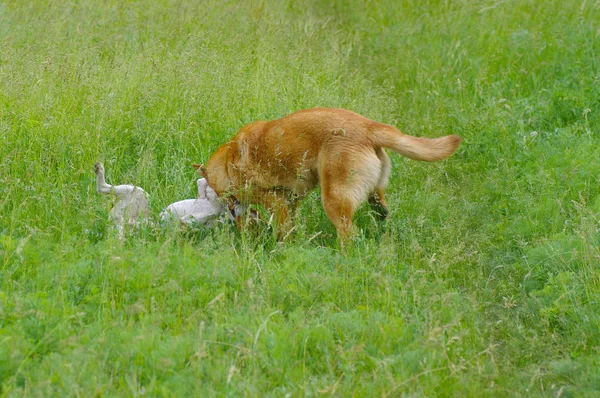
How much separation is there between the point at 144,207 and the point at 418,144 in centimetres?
207

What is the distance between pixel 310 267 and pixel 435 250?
3.57 ft

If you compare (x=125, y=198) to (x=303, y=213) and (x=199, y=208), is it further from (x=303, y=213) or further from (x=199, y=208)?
(x=303, y=213)

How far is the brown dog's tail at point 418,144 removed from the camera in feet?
18.4

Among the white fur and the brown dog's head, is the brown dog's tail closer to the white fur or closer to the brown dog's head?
the brown dog's head

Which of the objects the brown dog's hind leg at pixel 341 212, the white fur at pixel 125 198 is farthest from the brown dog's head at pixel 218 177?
the brown dog's hind leg at pixel 341 212

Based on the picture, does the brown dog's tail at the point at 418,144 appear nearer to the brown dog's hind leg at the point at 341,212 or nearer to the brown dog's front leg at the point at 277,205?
the brown dog's hind leg at the point at 341,212

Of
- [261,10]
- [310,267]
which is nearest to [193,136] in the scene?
[310,267]

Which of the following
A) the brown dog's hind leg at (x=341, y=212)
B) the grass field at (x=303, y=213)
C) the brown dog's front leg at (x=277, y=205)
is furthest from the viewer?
the brown dog's front leg at (x=277, y=205)

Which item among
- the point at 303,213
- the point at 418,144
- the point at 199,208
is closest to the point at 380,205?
the point at 303,213

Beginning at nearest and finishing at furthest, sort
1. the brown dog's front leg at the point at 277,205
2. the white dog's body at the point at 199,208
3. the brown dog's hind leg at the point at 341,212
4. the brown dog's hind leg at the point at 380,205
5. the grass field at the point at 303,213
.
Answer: the grass field at the point at 303,213 → the brown dog's hind leg at the point at 341,212 → the white dog's body at the point at 199,208 → the brown dog's front leg at the point at 277,205 → the brown dog's hind leg at the point at 380,205

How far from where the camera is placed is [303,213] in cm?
642

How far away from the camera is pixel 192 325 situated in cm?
427

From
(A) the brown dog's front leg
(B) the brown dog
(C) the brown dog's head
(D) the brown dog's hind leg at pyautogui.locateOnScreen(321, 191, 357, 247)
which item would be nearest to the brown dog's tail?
(B) the brown dog

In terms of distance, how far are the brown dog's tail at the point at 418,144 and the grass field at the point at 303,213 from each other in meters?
0.49
